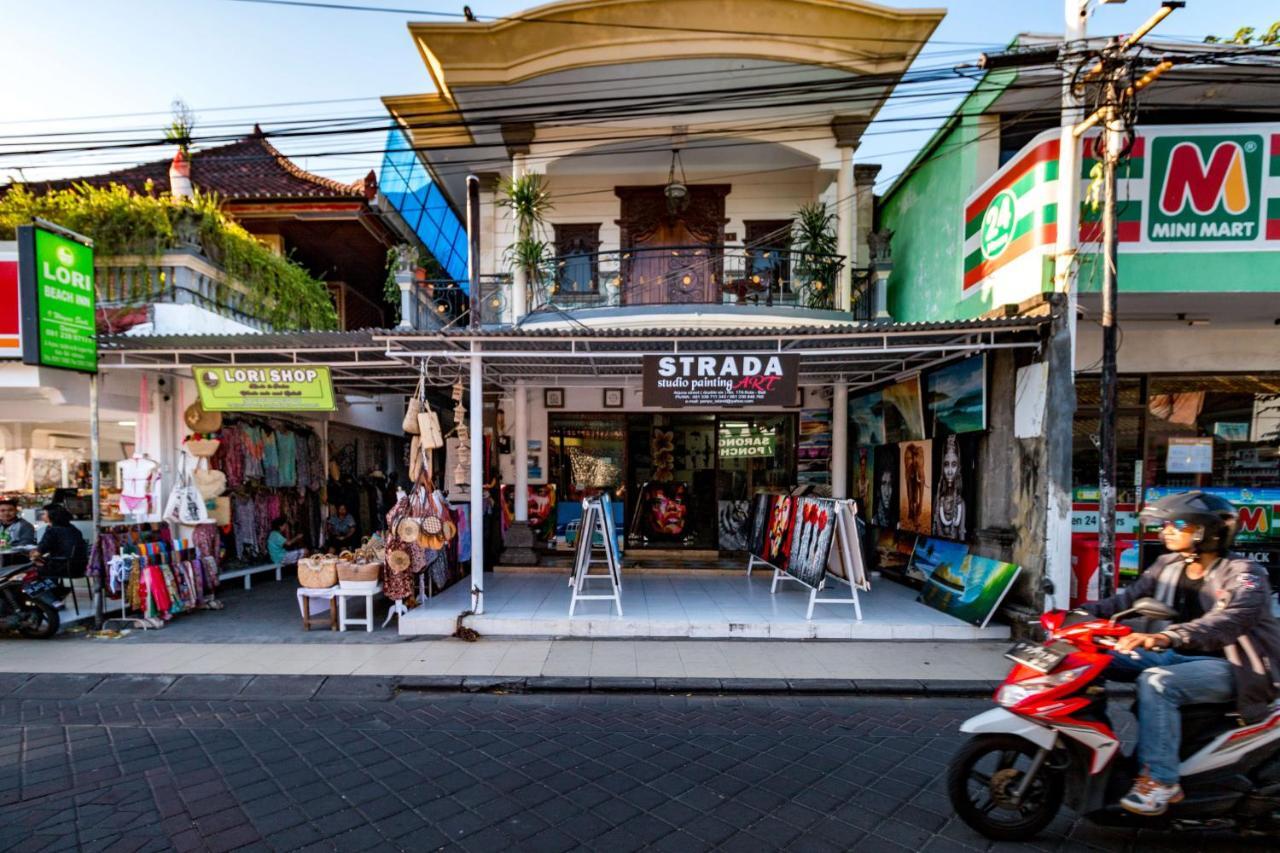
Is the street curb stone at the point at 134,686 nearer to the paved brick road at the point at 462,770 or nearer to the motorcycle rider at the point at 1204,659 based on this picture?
the paved brick road at the point at 462,770

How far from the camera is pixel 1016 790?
3303mm

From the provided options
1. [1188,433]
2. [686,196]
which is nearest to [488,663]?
[686,196]

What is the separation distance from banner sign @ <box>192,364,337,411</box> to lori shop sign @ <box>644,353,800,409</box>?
4018 mm

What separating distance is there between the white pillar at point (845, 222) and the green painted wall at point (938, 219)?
1.12m

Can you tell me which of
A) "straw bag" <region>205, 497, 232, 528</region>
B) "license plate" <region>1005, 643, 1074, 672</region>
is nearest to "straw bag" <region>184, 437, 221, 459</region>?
"straw bag" <region>205, 497, 232, 528</region>

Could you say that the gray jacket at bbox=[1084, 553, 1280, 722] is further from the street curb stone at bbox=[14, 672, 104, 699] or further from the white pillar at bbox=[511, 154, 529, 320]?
the white pillar at bbox=[511, 154, 529, 320]

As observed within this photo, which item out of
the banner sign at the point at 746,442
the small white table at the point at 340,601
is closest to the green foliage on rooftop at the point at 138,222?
the small white table at the point at 340,601

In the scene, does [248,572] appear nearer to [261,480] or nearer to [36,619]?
[261,480]

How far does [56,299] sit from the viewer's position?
6703mm

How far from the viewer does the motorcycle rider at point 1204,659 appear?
10.2 ft

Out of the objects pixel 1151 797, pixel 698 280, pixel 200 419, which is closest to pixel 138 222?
pixel 200 419

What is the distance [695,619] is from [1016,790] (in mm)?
4068

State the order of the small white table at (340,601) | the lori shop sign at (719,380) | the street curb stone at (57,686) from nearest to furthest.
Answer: the street curb stone at (57,686)
the lori shop sign at (719,380)
the small white table at (340,601)

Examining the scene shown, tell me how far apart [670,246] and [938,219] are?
432cm
